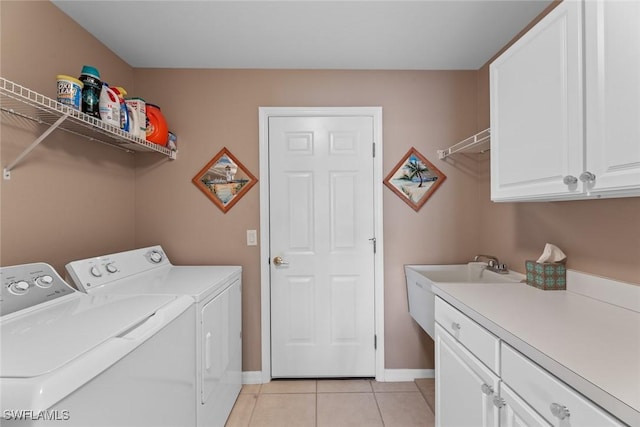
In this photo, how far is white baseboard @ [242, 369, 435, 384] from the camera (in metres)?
2.36

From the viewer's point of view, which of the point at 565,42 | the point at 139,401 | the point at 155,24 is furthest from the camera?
the point at 155,24

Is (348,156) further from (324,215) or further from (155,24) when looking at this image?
(155,24)

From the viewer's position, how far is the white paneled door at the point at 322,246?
2.38m

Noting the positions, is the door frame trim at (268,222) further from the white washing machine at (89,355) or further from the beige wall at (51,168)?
the beige wall at (51,168)

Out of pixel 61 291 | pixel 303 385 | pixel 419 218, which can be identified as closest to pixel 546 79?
pixel 419 218

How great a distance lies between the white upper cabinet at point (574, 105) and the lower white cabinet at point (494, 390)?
0.65m

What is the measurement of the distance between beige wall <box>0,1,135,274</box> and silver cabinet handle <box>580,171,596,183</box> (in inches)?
93.5

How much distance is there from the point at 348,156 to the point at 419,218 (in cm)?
76

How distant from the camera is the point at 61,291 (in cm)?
132

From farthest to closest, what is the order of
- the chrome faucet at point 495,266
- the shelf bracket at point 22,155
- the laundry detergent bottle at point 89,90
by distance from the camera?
the chrome faucet at point 495,266 < the laundry detergent bottle at point 89,90 < the shelf bracket at point 22,155

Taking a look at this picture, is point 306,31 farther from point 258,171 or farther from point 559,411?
point 559,411

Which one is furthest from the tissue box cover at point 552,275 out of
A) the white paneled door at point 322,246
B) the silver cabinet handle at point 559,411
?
the white paneled door at point 322,246

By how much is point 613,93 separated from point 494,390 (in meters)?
1.08

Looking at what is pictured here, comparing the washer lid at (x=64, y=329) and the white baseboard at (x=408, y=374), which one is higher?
the washer lid at (x=64, y=329)
